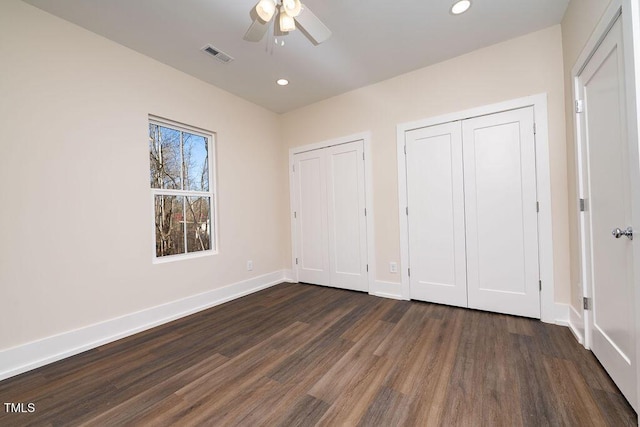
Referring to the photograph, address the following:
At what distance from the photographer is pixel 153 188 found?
2686 millimetres

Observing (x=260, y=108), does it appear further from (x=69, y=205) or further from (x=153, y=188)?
(x=69, y=205)

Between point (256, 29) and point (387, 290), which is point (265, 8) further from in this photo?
point (387, 290)

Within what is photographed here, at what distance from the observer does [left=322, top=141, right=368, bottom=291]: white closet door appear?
3.41 m

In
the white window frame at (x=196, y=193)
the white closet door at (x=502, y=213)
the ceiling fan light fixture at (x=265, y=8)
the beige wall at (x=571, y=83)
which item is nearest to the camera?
the ceiling fan light fixture at (x=265, y=8)

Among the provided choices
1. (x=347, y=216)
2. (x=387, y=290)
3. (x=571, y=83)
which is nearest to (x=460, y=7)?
(x=571, y=83)

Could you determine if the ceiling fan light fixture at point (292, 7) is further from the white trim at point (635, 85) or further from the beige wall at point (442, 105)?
the beige wall at point (442, 105)

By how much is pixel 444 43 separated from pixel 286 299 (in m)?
3.30

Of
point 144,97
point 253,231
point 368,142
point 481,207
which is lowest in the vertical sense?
point 253,231

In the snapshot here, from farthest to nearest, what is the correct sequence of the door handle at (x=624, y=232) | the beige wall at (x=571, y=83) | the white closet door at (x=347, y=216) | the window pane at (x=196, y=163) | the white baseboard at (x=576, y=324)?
the white closet door at (x=347, y=216)
the window pane at (x=196, y=163)
the white baseboard at (x=576, y=324)
the beige wall at (x=571, y=83)
the door handle at (x=624, y=232)

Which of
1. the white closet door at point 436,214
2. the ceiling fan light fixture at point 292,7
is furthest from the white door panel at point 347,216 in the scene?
the ceiling fan light fixture at point 292,7

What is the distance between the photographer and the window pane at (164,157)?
2723mm

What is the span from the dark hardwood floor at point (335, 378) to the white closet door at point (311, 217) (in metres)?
1.32

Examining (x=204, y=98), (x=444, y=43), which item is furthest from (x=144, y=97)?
(x=444, y=43)

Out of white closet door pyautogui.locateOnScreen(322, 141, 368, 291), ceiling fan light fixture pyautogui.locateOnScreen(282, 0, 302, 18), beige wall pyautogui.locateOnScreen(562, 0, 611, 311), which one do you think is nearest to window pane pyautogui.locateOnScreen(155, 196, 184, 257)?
white closet door pyautogui.locateOnScreen(322, 141, 368, 291)
